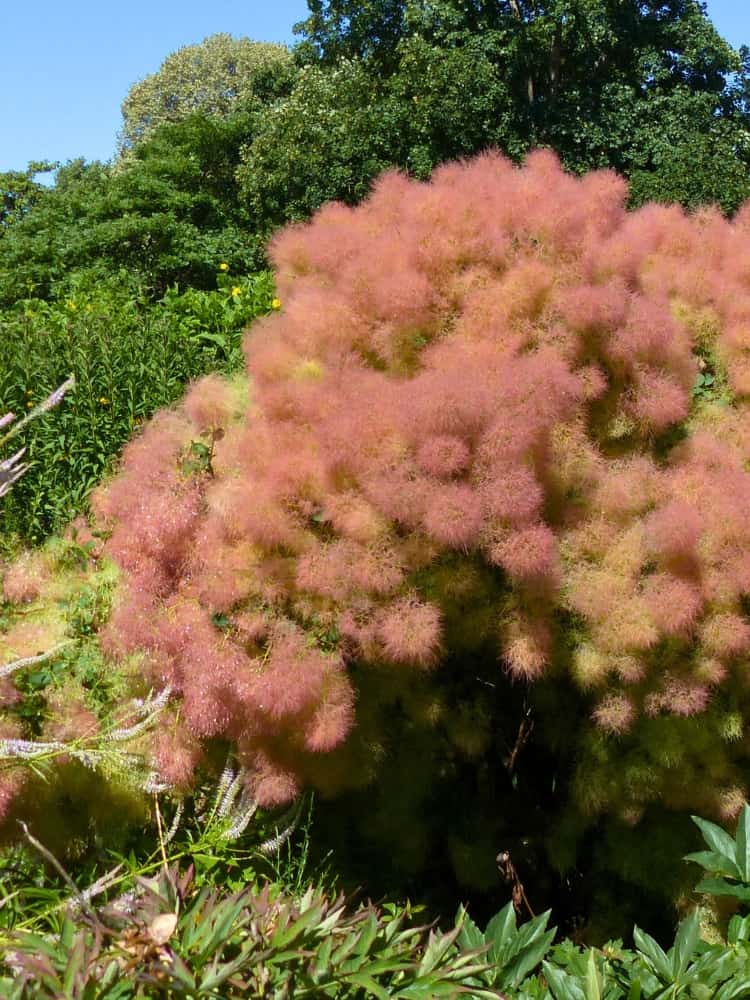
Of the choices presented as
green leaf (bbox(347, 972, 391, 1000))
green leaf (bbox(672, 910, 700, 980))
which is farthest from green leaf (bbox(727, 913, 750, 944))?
green leaf (bbox(347, 972, 391, 1000))

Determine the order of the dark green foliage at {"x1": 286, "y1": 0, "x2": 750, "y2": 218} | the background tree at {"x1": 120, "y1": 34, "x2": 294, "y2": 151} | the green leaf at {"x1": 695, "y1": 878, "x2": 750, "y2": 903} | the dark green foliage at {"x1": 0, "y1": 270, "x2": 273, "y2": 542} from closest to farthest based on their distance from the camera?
1. the green leaf at {"x1": 695, "y1": 878, "x2": 750, "y2": 903}
2. the dark green foliage at {"x1": 0, "y1": 270, "x2": 273, "y2": 542}
3. the dark green foliage at {"x1": 286, "y1": 0, "x2": 750, "y2": 218}
4. the background tree at {"x1": 120, "y1": 34, "x2": 294, "y2": 151}

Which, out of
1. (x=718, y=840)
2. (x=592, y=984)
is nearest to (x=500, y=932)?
(x=592, y=984)

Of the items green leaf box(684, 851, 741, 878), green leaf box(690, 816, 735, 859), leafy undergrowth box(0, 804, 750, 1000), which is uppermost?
green leaf box(690, 816, 735, 859)

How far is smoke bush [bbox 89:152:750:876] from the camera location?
213 centimetres

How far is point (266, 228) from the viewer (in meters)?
14.6

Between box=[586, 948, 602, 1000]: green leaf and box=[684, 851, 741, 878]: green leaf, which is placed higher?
box=[684, 851, 741, 878]: green leaf

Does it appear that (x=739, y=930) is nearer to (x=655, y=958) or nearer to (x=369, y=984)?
(x=655, y=958)

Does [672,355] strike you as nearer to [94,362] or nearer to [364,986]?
[364,986]

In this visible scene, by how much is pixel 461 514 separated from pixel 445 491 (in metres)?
0.06

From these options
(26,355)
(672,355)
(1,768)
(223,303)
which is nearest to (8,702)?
(1,768)

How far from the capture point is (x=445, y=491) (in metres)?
2.06

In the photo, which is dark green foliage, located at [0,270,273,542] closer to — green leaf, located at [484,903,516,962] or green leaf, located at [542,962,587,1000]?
green leaf, located at [484,903,516,962]

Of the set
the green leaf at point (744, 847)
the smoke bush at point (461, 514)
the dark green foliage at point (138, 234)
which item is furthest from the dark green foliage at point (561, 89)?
the green leaf at point (744, 847)

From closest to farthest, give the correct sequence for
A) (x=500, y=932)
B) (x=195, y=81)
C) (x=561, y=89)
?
1. (x=500, y=932)
2. (x=561, y=89)
3. (x=195, y=81)
